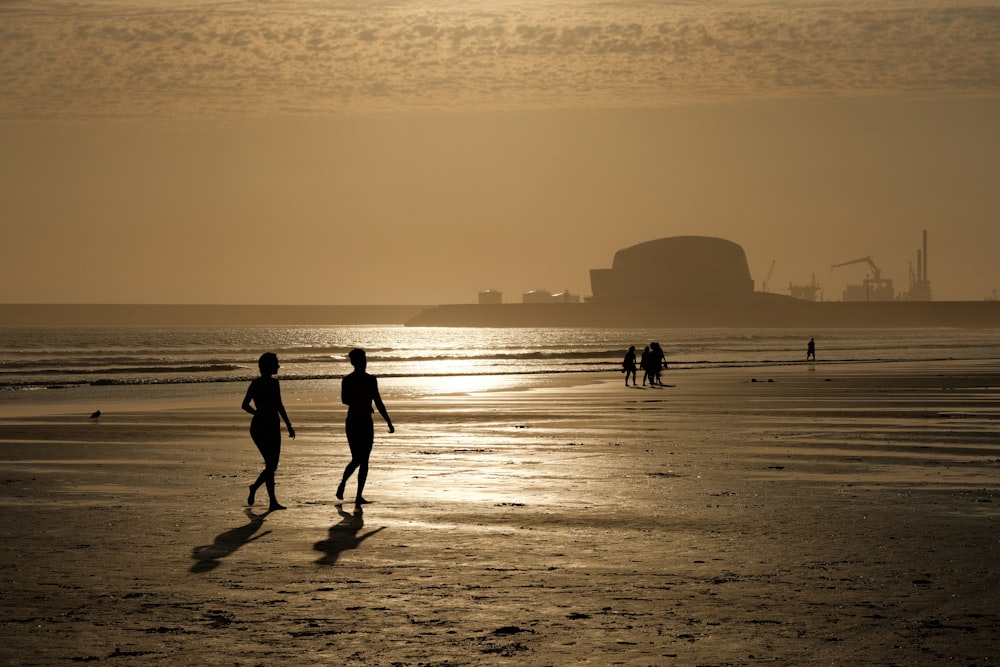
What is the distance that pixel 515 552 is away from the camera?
1048 centimetres

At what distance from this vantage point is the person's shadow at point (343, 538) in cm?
1047

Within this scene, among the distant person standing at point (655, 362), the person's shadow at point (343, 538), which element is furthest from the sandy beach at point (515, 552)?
the distant person standing at point (655, 362)

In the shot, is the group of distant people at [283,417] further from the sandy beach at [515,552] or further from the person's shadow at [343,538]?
the person's shadow at [343,538]

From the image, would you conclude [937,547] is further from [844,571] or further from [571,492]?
[571,492]


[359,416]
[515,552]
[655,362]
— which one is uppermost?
[359,416]

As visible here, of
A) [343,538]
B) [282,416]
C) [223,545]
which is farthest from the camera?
[282,416]

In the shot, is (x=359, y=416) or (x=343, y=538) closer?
(x=343, y=538)

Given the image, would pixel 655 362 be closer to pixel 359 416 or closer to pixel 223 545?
pixel 359 416

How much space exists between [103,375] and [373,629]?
5707cm

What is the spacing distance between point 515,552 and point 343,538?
5.94 ft

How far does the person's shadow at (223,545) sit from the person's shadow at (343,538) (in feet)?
2.29

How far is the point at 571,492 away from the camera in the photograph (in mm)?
14461

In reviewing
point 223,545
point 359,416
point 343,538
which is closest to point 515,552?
point 343,538

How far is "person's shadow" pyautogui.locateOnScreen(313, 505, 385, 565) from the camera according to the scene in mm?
10469
